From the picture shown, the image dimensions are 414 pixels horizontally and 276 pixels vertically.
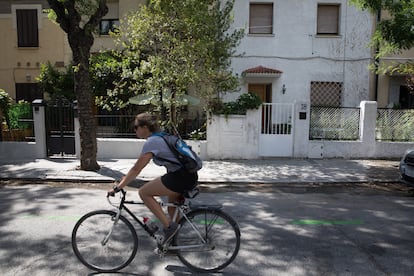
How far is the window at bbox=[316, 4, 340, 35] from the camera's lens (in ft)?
51.1

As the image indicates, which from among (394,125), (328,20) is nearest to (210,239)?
(394,125)

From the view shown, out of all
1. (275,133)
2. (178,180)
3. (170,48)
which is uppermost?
(170,48)

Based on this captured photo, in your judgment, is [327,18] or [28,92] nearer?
[327,18]

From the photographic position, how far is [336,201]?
271 inches

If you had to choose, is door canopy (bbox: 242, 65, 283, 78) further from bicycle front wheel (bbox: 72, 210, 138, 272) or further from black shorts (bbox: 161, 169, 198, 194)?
bicycle front wheel (bbox: 72, 210, 138, 272)

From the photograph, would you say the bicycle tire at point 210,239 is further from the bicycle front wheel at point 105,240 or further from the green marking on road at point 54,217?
the green marking on road at point 54,217

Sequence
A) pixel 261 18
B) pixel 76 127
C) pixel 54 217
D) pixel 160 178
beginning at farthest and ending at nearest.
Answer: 1. pixel 261 18
2. pixel 76 127
3. pixel 54 217
4. pixel 160 178

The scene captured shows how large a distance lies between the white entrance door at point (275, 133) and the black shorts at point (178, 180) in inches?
290

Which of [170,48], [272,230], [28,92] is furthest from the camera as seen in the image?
[28,92]

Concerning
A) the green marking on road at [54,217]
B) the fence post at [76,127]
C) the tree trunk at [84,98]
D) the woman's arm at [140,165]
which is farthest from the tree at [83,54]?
the woman's arm at [140,165]

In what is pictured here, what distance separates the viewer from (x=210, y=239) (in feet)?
12.8

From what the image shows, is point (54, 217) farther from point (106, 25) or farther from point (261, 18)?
point (106, 25)

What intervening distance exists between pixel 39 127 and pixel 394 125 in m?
10.6

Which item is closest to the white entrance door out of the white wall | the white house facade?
the white house facade
